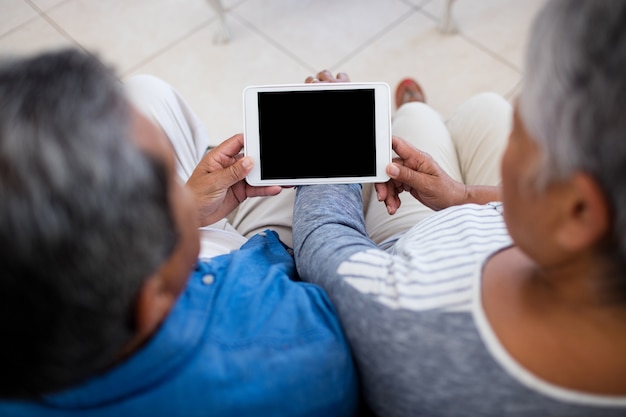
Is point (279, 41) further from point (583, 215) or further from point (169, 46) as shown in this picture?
point (583, 215)

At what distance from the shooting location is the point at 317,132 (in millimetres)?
888

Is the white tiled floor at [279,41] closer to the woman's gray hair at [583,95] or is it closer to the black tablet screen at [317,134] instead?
the black tablet screen at [317,134]

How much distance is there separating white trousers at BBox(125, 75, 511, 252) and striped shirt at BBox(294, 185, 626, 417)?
0.80 ft

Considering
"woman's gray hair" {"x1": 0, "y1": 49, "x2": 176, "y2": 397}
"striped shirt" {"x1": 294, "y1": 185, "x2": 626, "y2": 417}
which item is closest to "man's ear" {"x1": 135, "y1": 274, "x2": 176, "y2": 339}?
"woman's gray hair" {"x1": 0, "y1": 49, "x2": 176, "y2": 397}

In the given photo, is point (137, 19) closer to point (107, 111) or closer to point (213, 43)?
point (213, 43)

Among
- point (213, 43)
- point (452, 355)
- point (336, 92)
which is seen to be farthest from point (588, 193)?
point (213, 43)

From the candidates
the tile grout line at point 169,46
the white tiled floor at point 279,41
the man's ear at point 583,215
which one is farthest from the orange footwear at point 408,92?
the man's ear at point 583,215

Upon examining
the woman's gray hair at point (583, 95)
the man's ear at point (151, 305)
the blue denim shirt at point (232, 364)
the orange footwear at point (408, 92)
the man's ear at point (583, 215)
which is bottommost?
the blue denim shirt at point (232, 364)

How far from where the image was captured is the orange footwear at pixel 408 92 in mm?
1500

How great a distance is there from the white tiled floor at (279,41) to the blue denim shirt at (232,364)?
0.98 m

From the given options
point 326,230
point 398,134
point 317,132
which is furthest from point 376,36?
point 326,230

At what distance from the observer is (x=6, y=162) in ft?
1.22

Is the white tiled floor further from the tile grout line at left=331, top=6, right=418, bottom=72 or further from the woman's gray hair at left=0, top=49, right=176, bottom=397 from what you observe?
the woman's gray hair at left=0, top=49, right=176, bottom=397

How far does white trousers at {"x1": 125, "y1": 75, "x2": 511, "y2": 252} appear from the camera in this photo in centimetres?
100
